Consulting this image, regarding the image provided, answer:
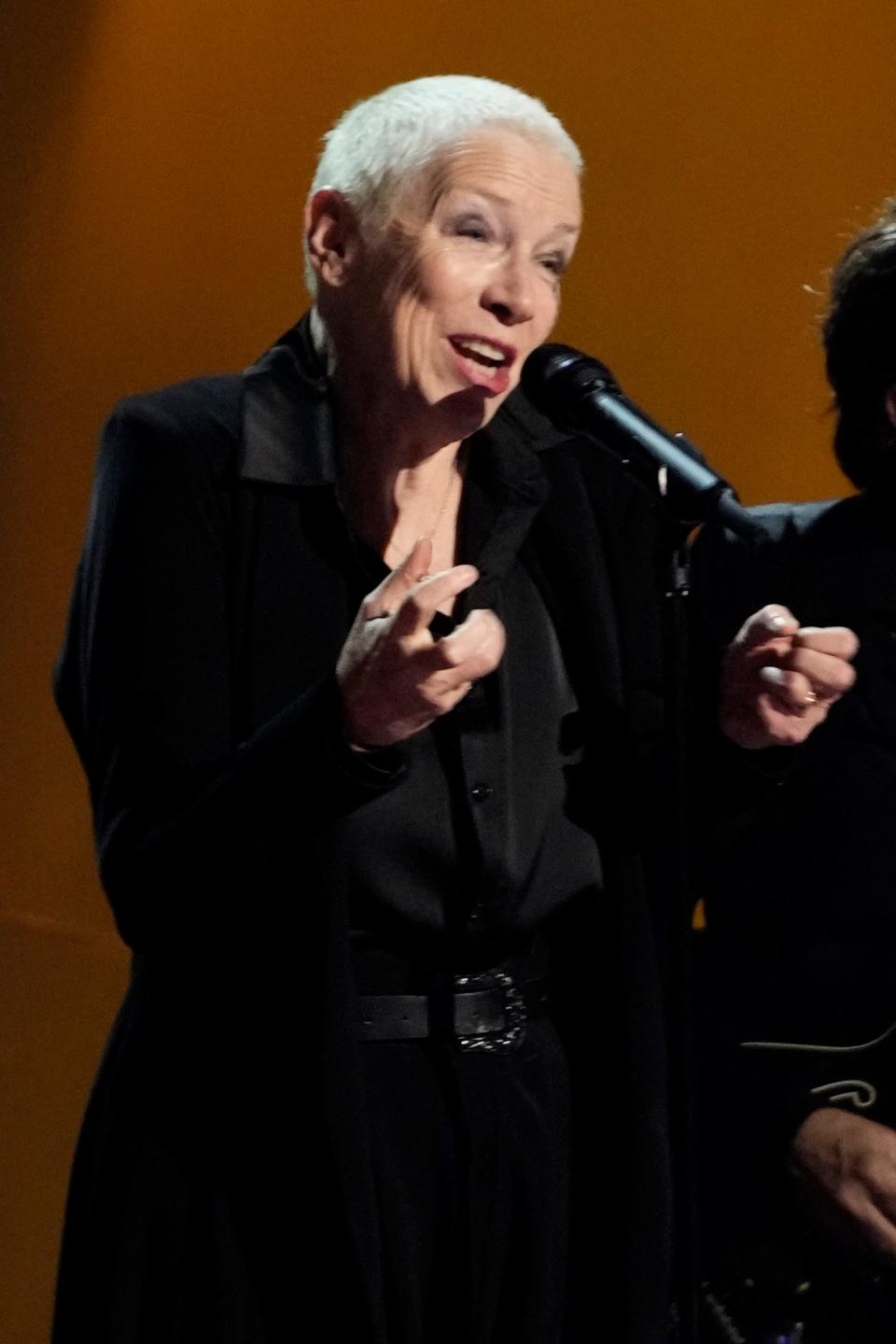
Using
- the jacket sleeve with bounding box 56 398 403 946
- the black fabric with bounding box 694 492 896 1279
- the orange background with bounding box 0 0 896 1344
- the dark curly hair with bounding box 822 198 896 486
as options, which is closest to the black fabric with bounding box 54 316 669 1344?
the jacket sleeve with bounding box 56 398 403 946

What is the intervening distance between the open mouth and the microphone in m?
0.03

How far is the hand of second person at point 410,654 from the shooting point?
1.25 metres

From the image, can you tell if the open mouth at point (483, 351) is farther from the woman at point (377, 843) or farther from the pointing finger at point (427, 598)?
the pointing finger at point (427, 598)

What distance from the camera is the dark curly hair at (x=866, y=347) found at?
6.76 feet

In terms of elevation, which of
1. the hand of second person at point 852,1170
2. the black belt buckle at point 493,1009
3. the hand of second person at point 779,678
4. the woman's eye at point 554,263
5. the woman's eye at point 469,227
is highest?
the woman's eye at point 469,227

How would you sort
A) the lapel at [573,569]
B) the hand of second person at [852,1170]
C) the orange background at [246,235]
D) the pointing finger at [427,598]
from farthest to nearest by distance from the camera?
1. the orange background at [246,235]
2. the hand of second person at [852,1170]
3. the lapel at [573,569]
4. the pointing finger at [427,598]

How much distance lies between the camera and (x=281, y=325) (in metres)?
2.91

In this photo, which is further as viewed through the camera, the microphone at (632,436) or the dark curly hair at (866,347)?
the dark curly hair at (866,347)

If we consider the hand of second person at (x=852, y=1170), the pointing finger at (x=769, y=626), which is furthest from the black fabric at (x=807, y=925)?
the pointing finger at (x=769, y=626)

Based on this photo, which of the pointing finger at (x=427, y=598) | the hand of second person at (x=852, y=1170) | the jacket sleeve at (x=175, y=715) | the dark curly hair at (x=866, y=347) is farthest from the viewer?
the dark curly hair at (x=866, y=347)

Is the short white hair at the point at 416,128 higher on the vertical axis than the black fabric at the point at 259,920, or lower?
higher

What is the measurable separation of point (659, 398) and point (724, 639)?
78cm

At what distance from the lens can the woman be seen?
1.44m

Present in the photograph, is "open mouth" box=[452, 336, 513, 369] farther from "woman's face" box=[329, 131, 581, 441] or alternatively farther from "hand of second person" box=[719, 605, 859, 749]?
"hand of second person" box=[719, 605, 859, 749]
